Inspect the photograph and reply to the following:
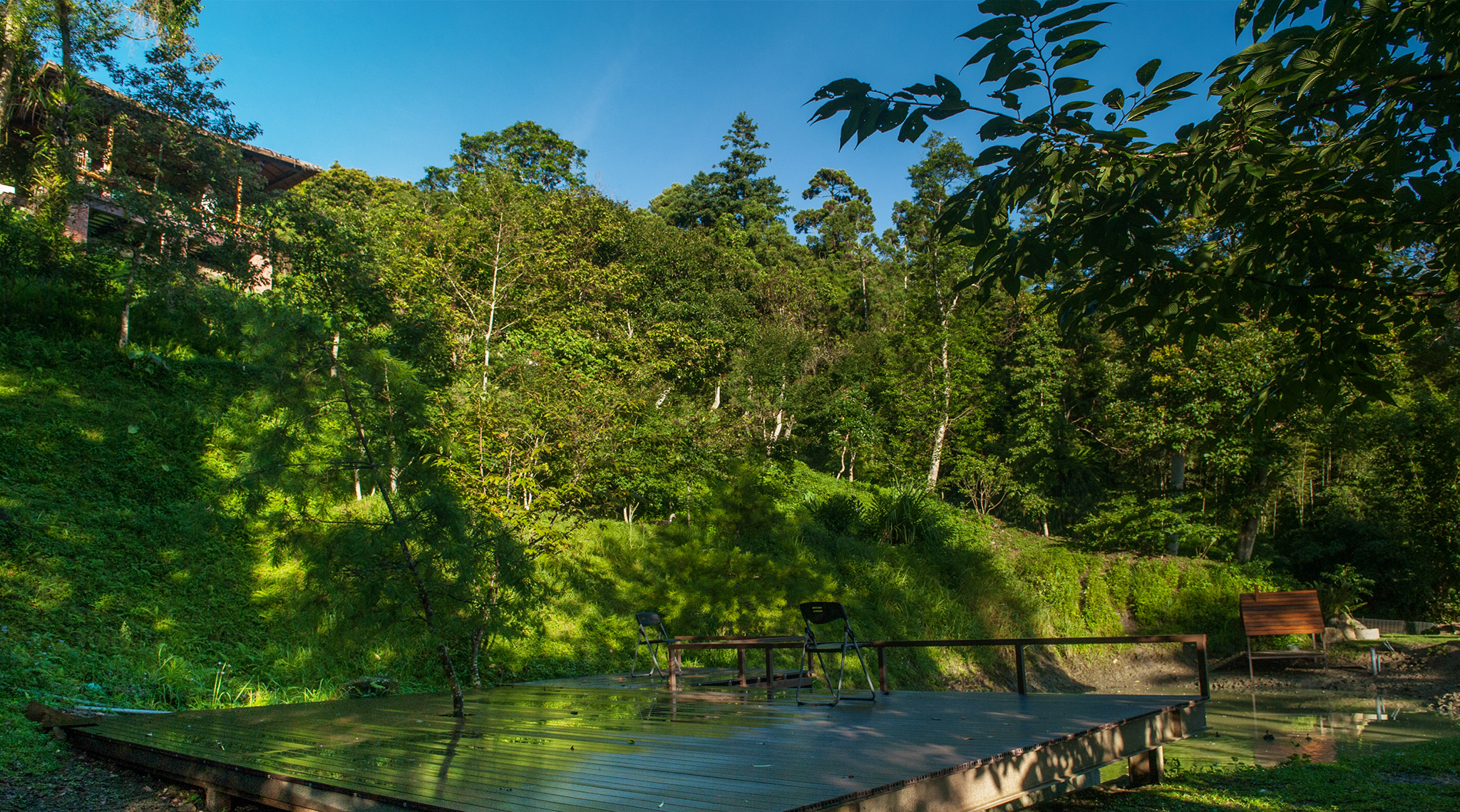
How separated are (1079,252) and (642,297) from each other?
17.6m

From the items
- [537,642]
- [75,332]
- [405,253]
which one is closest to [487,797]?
[537,642]

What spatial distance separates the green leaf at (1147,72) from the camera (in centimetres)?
234

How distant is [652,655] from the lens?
313 inches

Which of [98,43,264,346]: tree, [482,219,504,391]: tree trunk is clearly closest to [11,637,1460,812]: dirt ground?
[482,219,504,391]: tree trunk

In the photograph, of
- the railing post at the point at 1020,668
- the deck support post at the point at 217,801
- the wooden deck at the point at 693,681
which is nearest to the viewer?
the deck support post at the point at 217,801

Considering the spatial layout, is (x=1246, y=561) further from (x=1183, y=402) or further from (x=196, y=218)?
(x=196, y=218)

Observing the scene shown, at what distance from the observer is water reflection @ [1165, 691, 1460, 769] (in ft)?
22.2

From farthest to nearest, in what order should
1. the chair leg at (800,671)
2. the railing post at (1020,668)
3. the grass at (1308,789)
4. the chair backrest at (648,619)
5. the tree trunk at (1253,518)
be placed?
1. the tree trunk at (1253,518)
2. the chair backrest at (648,619)
3. the railing post at (1020,668)
4. the chair leg at (800,671)
5. the grass at (1308,789)

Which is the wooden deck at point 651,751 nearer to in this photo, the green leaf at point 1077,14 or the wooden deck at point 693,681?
the wooden deck at point 693,681

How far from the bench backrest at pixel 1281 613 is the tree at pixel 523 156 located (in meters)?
17.9

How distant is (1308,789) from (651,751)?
4.12 meters

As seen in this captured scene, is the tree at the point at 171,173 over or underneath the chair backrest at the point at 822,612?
over

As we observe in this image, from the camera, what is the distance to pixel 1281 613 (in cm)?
1248

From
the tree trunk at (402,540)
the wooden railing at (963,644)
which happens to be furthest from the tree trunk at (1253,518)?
the tree trunk at (402,540)
